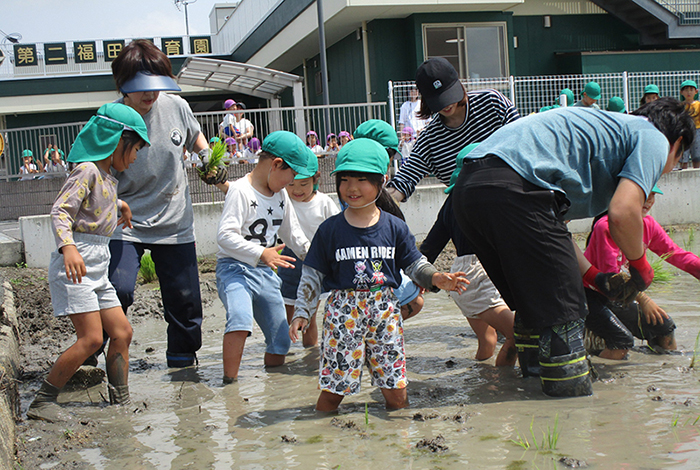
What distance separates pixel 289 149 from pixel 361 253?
1.16 m

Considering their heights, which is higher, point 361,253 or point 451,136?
point 451,136

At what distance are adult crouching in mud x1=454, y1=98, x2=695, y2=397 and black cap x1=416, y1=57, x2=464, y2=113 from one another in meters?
0.80

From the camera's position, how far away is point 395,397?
11.2ft

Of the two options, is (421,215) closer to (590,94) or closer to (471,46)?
(590,94)

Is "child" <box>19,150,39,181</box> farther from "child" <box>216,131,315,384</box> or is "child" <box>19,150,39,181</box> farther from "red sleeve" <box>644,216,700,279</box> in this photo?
"red sleeve" <box>644,216,700,279</box>

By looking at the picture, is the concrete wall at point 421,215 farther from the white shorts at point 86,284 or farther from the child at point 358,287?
the child at point 358,287

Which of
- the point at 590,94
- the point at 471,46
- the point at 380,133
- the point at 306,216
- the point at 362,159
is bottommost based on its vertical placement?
the point at 306,216

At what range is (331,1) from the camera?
16.9 meters

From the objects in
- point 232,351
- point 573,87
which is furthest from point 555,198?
point 573,87

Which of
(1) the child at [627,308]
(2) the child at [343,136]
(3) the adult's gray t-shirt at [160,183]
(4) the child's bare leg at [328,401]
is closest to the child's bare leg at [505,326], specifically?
(1) the child at [627,308]

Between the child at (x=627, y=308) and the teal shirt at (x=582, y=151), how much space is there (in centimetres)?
80

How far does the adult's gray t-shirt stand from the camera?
4.24 metres

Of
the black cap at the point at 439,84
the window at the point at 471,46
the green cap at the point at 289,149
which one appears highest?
the window at the point at 471,46

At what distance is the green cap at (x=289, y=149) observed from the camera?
4.25 metres
